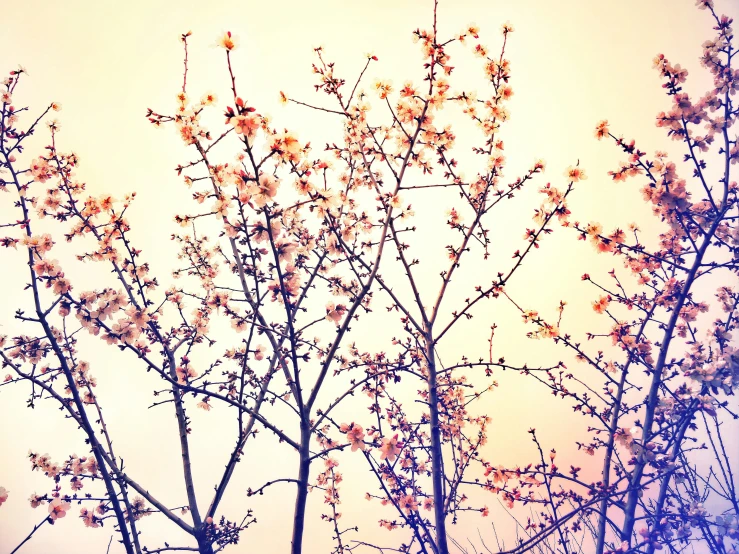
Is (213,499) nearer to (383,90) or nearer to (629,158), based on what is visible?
(383,90)

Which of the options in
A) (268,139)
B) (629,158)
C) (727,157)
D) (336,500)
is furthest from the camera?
(336,500)

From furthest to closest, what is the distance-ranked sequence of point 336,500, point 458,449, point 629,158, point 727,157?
point 336,500 < point 458,449 < point 629,158 < point 727,157

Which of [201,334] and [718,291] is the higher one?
[201,334]

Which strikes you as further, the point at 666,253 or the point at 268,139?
the point at 666,253

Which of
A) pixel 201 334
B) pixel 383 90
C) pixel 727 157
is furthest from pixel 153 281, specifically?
pixel 727 157

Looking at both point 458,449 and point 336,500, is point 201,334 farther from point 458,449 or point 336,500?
point 458,449

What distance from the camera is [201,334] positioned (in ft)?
11.0

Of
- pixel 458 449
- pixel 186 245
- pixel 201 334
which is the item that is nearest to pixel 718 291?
pixel 458 449

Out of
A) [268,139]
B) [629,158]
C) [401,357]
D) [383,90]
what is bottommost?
[401,357]

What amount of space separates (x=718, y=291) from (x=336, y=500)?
12.7 ft

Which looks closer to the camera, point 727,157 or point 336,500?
point 727,157

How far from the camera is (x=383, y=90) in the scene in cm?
310

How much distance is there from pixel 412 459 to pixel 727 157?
307 cm

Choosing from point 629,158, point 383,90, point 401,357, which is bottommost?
point 401,357
